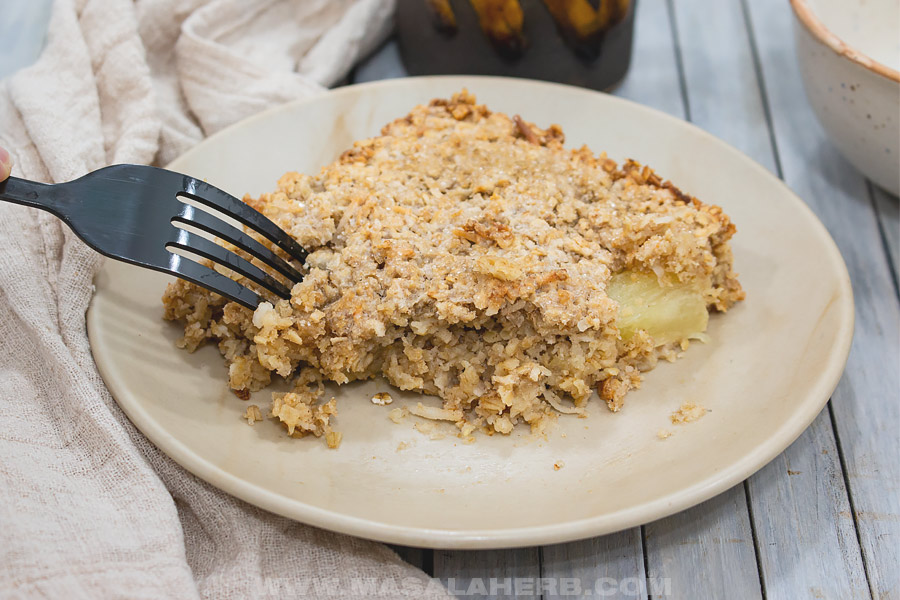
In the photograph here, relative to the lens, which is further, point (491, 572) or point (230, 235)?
point (230, 235)

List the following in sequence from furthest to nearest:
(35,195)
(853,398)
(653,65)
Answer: (653,65), (853,398), (35,195)

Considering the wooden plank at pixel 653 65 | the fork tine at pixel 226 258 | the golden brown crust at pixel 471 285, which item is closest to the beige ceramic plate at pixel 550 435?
the golden brown crust at pixel 471 285

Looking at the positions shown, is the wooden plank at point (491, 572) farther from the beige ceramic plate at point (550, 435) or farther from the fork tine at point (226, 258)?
the fork tine at point (226, 258)

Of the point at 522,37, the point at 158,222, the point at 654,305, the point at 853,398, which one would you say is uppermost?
the point at 158,222

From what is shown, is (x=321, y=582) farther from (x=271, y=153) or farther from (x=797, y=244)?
(x=797, y=244)

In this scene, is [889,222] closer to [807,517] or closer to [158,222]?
[807,517]

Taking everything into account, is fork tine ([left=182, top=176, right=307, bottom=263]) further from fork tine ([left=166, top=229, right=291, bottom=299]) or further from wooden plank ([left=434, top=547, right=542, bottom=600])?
wooden plank ([left=434, top=547, right=542, bottom=600])

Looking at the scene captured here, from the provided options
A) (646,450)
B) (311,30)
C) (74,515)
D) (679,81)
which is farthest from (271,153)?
(679,81)

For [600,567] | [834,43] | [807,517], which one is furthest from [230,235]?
[834,43]
